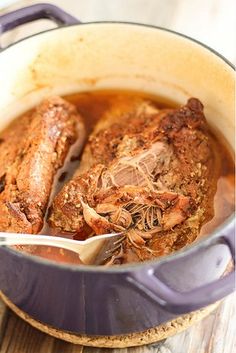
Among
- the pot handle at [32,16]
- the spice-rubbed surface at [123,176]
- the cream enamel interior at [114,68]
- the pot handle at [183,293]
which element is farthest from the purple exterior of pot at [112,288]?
the pot handle at [32,16]

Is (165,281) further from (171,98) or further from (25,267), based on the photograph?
(171,98)

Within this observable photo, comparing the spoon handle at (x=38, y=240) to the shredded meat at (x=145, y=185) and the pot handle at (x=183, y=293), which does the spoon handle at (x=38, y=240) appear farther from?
the pot handle at (x=183, y=293)

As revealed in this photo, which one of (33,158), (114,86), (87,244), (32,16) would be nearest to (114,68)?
(114,86)

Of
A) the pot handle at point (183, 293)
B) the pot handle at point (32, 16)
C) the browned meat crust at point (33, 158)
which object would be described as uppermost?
the pot handle at point (32, 16)

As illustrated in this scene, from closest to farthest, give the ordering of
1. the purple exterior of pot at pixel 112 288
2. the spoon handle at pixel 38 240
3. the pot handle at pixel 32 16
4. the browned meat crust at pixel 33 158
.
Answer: the purple exterior of pot at pixel 112 288
the spoon handle at pixel 38 240
the browned meat crust at pixel 33 158
the pot handle at pixel 32 16

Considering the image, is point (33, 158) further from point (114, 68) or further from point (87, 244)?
point (114, 68)

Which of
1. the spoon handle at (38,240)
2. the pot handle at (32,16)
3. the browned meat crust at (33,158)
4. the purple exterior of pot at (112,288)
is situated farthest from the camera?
the pot handle at (32,16)

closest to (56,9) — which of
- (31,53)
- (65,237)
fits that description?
(31,53)

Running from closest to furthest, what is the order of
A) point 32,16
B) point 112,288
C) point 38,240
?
point 112,288 < point 38,240 < point 32,16
